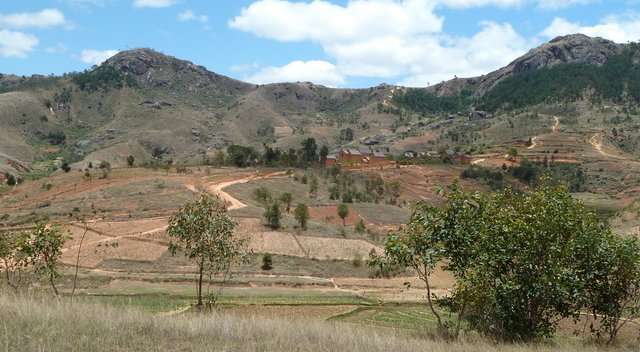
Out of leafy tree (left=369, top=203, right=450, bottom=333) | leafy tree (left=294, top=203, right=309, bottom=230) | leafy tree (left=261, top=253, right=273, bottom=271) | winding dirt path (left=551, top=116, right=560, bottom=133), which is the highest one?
winding dirt path (left=551, top=116, right=560, bottom=133)

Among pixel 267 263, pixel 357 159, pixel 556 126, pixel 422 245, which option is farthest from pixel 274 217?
pixel 556 126

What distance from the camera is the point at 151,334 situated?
11.5 metres

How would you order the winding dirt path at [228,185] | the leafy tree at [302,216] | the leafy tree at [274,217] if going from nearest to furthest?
1. the leafy tree at [274,217]
2. the leafy tree at [302,216]
3. the winding dirt path at [228,185]

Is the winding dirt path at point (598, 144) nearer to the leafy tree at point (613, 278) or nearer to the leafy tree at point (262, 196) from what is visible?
the leafy tree at point (262, 196)

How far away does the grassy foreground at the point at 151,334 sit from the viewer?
33.6ft

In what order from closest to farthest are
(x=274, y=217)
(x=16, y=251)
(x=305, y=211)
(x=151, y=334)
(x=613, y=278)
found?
1. (x=151, y=334)
2. (x=613, y=278)
3. (x=16, y=251)
4. (x=274, y=217)
5. (x=305, y=211)

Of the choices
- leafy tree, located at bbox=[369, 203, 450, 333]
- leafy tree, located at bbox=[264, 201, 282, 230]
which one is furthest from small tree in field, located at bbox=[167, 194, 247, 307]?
leafy tree, located at bbox=[264, 201, 282, 230]

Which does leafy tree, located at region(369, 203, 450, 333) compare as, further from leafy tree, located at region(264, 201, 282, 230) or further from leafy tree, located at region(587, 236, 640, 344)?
leafy tree, located at region(264, 201, 282, 230)

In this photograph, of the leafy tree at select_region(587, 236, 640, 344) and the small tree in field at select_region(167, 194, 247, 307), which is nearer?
the leafy tree at select_region(587, 236, 640, 344)

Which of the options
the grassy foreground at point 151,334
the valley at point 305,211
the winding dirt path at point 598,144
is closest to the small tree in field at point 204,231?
the valley at point 305,211

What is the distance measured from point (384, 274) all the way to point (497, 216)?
3787cm

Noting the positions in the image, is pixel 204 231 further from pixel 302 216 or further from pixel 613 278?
pixel 302 216

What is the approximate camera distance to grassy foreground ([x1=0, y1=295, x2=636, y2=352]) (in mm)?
10242

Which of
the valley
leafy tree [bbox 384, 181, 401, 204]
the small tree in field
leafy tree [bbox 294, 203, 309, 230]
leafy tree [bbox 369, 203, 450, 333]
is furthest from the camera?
leafy tree [bbox 384, 181, 401, 204]
